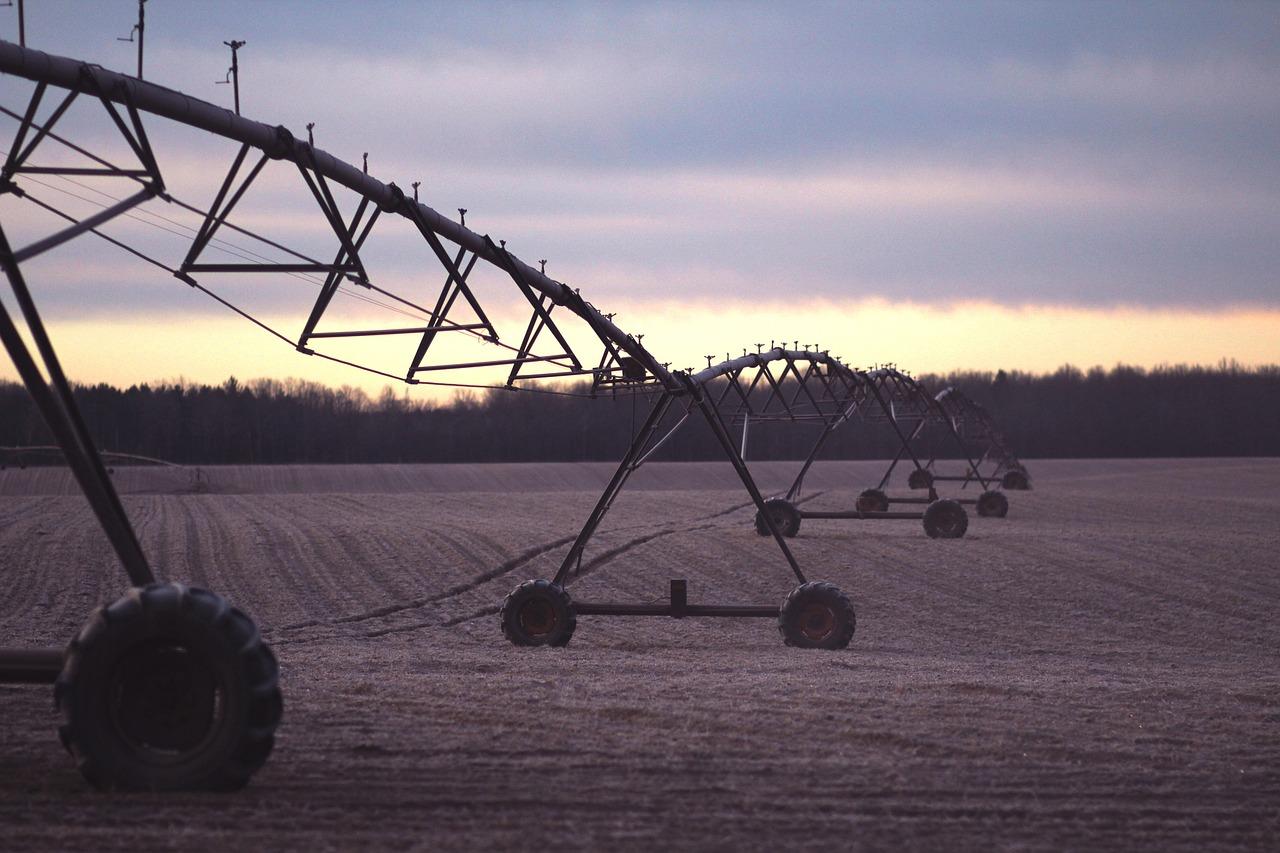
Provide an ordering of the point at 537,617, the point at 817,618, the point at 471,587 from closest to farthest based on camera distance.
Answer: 1. the point at 537,617
2. the point at 817,618
3. the point at 471,587

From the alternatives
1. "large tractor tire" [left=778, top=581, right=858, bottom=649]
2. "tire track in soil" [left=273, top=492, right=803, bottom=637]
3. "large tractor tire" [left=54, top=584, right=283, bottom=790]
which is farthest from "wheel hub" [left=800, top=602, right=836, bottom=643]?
"large tractor tire" [left=54, top=584, right=283, bottom=790]

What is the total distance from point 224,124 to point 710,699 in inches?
221

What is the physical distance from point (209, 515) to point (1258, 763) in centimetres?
3331

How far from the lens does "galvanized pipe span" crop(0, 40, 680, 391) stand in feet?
27.4

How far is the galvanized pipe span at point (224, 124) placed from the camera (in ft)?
27.4

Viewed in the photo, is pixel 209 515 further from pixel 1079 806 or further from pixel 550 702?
pixel 1079 806

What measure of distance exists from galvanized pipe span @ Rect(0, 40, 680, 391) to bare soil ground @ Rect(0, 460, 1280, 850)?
13.5 feet

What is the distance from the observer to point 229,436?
8981 cm

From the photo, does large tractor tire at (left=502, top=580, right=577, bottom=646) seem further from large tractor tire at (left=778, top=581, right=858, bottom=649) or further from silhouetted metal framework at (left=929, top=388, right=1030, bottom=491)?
silhouetted metal framework at (left=929, top=388, right=1030, bottom=491)

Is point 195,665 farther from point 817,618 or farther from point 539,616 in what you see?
point 817,618

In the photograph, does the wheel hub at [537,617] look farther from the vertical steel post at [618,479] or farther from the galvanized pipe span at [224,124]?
the galvanized pipe span at [224,124]

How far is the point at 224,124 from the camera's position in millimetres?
9812

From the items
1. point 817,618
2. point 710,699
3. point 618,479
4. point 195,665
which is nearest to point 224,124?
point 195,665

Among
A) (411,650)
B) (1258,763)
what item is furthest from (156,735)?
(411,650)
